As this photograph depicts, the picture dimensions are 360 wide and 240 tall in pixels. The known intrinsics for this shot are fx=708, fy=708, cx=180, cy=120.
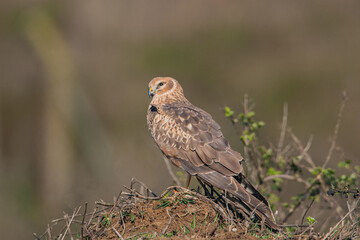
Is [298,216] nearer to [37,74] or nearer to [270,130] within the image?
[270,130]

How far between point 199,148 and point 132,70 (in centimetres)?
1013

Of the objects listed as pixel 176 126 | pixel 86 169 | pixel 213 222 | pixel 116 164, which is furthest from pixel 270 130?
pixel 213 222

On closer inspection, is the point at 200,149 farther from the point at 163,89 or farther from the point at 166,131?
the point at 163,89

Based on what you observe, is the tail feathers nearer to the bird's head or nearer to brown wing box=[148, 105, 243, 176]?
brown wing box=[148, 105, 243, 176]

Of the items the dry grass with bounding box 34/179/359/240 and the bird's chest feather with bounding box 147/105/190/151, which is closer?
the dry grass with bounding box 34/179/359/240

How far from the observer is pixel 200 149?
693 centimetres

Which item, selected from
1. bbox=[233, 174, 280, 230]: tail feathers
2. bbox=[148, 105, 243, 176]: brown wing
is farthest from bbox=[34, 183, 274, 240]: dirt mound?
bbox=[148, 105, 243, 176]: brown wing

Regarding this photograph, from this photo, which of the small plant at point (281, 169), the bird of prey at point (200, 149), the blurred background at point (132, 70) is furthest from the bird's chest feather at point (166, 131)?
the blurred background at point (132, 70)

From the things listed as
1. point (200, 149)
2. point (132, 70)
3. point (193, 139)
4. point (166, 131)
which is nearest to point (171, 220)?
point (200, 149)

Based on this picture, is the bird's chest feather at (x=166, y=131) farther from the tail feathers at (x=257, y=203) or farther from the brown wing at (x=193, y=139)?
the tail feathers at (x=257, y=203)

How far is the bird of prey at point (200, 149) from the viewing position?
637 centimetres

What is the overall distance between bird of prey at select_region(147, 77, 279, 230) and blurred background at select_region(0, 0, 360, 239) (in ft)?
23.3

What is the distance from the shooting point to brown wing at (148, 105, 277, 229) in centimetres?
647

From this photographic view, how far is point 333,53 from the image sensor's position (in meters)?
17.2
